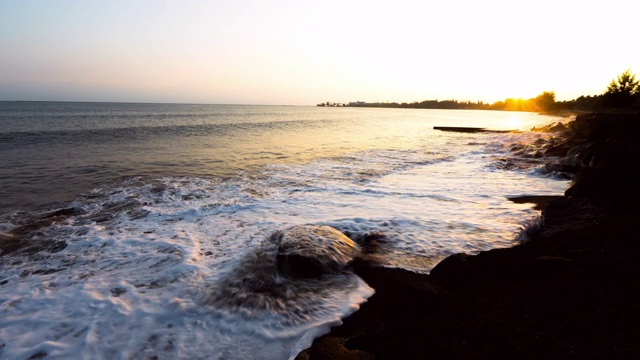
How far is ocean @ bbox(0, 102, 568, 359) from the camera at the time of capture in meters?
3.92

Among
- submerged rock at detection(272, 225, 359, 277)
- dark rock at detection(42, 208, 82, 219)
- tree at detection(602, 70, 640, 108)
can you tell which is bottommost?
dark rock at detection(42, 208, 82, 219)

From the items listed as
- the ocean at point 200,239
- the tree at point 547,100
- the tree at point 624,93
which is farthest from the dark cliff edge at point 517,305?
the tree at point 547,100

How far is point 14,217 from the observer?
8.10 metres

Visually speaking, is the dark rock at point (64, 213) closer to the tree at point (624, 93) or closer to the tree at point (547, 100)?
the tree at point (624, 93)

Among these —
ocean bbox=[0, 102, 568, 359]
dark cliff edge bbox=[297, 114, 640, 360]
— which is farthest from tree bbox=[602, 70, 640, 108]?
dark cliff edge bbox=[297, 114, 640, 360]

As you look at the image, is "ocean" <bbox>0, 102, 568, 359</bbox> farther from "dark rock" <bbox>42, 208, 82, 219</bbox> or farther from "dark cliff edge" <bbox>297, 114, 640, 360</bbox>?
"dark cliff edge" <bbox>297, 114, 640, 360</bbox>

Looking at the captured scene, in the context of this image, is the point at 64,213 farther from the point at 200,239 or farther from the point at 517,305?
the point at 517,305

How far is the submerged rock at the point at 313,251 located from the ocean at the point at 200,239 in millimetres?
218

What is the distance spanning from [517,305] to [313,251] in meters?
3.01

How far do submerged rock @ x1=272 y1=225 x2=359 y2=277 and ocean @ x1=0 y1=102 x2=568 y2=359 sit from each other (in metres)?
0.22

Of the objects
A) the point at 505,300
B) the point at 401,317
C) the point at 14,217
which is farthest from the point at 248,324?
the point at 14,217

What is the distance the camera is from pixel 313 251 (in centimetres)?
549

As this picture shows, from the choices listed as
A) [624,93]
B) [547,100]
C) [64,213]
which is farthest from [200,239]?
[547,100]

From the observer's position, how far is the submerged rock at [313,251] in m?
5.20
